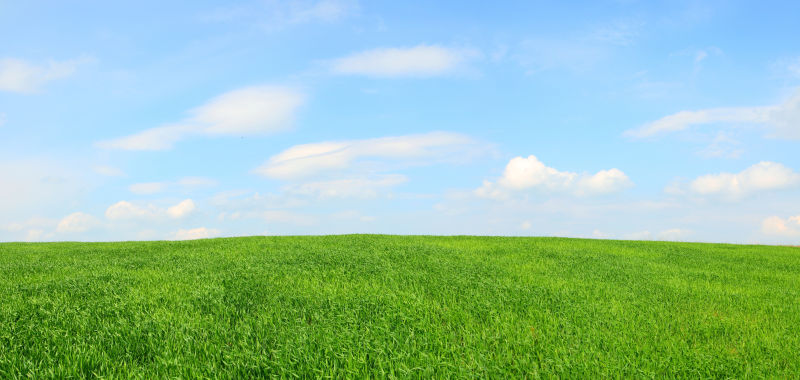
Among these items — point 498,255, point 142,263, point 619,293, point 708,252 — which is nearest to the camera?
point 619,293

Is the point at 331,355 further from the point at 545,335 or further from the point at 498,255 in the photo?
the point at 498,255

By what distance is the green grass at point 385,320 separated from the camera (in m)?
5.24

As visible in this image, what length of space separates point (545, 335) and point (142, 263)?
33.7 feet

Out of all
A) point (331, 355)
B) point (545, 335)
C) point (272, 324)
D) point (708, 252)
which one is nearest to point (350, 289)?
point (272, 324)

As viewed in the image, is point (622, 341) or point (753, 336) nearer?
point (622, 341)

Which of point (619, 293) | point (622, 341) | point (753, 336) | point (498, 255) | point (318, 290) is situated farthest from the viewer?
point (498, 255)

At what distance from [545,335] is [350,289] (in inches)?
133

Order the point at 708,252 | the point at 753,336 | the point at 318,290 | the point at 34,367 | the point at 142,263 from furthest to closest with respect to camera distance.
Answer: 1. the point at 708,252
2. the point at 142,263
3. the point at 318,290
4. the point at 753,336
5. the point at 34,367

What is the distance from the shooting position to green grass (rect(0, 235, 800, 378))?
524 centimetres

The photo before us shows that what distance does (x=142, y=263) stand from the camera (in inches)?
472

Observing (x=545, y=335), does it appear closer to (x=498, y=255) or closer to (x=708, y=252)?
(x=498, y=255)

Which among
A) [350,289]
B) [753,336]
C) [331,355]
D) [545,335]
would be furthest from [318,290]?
[753,336]

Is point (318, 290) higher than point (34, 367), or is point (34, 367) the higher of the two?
point (318, 290)

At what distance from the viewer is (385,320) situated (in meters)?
6.37
